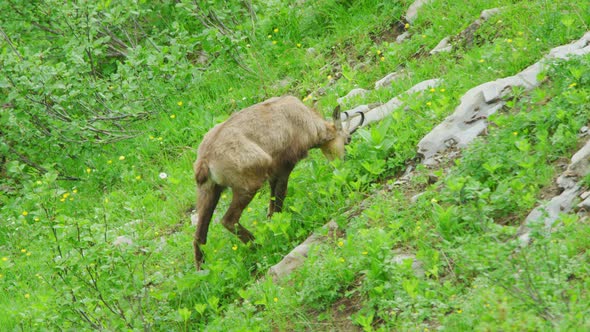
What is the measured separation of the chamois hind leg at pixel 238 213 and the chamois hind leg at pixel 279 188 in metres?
0.62

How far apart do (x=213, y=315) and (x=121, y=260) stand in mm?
938

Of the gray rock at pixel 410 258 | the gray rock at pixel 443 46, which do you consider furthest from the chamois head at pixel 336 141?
the gray rock at pixel 410 258

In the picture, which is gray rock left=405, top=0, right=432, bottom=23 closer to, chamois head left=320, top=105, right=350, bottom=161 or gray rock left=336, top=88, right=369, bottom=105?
gray rock left=336, top=88, right=369, bottom=105

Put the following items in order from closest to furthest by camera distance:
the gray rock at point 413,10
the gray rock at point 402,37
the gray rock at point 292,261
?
the gray rock at point 292,261
the gray rock at point 402,37
the gray rock at point 413,10

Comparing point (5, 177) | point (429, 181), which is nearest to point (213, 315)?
point (429, 181)

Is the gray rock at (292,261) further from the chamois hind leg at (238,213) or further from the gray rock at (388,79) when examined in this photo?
the gray rock at (388,79)

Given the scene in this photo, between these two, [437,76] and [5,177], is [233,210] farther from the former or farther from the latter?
[5,177]

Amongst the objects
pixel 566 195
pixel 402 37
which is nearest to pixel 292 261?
pixel 566 195

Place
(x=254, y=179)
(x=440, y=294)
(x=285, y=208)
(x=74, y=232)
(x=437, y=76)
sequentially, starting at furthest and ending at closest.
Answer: (x=437, y=76) < (x=285, y=208) < (x=254, y=179) < (x=74, y=232) < (x=440, y=294)

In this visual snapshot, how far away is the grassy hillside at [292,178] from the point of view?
6.69 m

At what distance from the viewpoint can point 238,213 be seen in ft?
27.5

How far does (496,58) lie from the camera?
1017 cm

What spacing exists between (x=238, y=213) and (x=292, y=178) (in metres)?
1.45

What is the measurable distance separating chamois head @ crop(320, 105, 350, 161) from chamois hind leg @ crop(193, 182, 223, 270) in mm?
1729
